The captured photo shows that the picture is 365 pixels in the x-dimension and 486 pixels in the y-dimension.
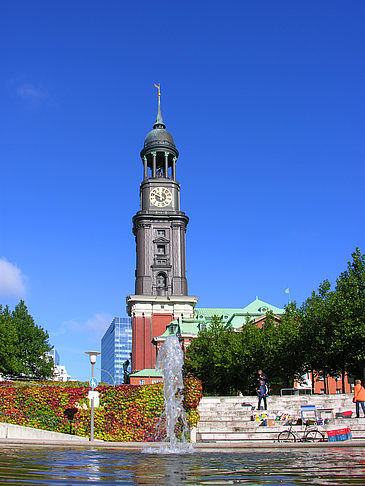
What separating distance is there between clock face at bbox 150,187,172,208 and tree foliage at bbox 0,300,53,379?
34559 mm

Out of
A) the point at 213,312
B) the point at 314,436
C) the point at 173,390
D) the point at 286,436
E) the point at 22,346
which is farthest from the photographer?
the point at 213,312

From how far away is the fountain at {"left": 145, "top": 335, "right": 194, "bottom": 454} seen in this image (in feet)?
78.0

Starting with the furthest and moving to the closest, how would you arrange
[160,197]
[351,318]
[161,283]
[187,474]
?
1. [160,197]
2. [161,283]
3. [351,318]
4. [187,474]

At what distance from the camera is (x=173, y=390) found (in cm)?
2945

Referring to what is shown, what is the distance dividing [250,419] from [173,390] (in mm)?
5976

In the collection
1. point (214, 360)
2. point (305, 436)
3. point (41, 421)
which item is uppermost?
point (214, 360)

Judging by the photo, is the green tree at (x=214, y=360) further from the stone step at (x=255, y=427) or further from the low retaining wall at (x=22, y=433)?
the low retaining wall at (x=22, y=433)

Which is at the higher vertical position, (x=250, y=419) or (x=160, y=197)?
(x=160, y=197)

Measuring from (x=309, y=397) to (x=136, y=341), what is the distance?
54.0 m

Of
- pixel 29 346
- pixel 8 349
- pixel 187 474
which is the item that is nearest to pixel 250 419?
pixel 187 474

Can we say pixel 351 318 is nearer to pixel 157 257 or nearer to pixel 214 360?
pixel 214 360

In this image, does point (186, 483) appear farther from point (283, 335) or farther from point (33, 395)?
point (283, 335)

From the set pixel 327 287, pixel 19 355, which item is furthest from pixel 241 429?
pixel 19 355

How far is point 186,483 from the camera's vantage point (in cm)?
879
